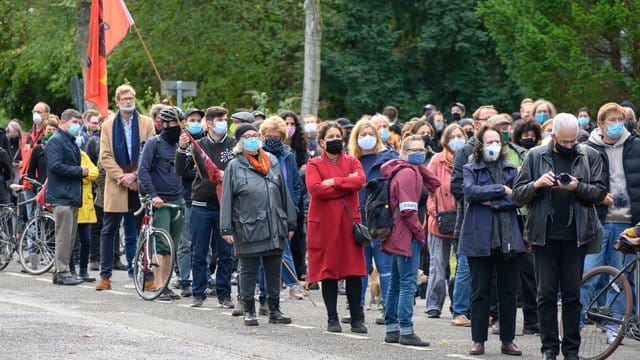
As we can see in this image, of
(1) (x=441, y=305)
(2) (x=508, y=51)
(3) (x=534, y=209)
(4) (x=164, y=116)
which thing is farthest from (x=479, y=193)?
(2) (x=508, y=51)

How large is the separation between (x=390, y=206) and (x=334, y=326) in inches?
55.1

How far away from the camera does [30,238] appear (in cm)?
1975

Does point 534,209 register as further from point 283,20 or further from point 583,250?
point 283,20

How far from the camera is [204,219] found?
15977 mm

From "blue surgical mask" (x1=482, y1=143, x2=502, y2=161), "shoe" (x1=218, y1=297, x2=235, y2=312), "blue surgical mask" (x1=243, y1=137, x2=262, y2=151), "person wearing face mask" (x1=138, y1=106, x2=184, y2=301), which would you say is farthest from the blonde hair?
"person wearing face mask" (x1=138, y1=106, x2=184, y2=301)

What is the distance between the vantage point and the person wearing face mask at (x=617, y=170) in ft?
46.7

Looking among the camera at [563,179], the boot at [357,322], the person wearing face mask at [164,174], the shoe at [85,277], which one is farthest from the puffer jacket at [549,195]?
the shoe at [85,277]

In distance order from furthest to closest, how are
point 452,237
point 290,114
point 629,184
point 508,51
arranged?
point 508,51
point 290,114
point 452,237
point 629,184

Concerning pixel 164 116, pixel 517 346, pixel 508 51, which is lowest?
pixel 517 346

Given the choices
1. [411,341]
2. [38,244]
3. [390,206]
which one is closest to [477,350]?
[411,341]

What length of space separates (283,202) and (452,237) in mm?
2093

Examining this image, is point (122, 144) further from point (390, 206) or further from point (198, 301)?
point (390, 206)

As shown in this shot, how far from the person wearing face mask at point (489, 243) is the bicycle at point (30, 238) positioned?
7.87 m

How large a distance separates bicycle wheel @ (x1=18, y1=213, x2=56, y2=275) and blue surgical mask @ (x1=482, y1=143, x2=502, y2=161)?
7863 millimetres
